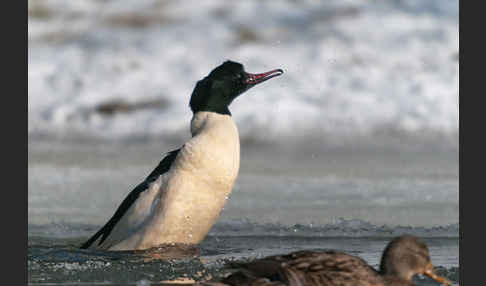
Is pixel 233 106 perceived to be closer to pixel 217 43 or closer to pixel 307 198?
pixel 217 43

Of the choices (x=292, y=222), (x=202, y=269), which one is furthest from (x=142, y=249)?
(x=292, y=222)

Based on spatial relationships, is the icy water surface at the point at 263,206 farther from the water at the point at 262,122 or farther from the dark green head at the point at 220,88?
the dark green head at the point at 220,88

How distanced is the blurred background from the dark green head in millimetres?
1196

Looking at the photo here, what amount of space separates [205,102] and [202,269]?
1.38m

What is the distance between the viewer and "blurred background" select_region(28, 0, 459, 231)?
830 centimetres

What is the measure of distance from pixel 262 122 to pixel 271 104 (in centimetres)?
55

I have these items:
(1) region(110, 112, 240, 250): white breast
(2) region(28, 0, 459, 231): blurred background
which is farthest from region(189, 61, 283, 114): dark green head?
(2) region(28, 0, 459, 231): blurred background

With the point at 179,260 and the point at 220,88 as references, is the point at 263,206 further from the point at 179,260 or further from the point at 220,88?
the point at 179,260

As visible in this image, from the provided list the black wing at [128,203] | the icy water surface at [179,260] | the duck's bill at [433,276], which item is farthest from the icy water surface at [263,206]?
the duck's bill at [433,276]

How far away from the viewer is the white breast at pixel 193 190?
629cm

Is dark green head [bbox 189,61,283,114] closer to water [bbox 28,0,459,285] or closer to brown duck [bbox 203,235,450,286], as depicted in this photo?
water [bbox 28,0,459,285]

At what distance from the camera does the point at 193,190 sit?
248 inches

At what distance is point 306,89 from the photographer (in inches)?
496

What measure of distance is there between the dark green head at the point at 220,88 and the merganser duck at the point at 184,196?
10 centimetres
